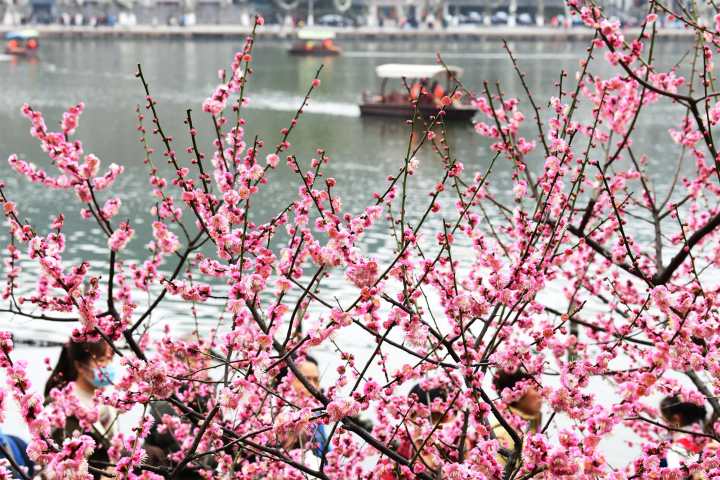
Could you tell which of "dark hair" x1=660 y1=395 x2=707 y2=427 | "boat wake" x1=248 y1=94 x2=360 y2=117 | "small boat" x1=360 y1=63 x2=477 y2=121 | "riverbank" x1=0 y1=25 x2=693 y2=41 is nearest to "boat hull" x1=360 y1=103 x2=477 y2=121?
"small boat" x1=360 y1=63 x2=477 y2=121

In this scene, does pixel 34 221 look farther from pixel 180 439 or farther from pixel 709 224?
pixel 709 224

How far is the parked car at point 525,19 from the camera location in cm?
9388

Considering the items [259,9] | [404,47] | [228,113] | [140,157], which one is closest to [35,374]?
[140,157]

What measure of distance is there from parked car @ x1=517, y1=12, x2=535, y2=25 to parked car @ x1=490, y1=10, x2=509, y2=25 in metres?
1.26

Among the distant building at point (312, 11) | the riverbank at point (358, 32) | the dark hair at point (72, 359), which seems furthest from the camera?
the distant building at point (312, 11)

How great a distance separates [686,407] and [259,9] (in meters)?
88.9

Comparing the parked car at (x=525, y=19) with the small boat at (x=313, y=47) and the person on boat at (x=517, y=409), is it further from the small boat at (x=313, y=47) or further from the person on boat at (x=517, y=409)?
the person on boat at (x=517, y=409)

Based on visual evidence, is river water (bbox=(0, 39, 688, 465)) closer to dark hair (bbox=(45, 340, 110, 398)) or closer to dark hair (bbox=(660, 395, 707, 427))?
dark hair (bbox=(660, 395, 707, 427))

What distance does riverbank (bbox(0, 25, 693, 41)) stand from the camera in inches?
3214

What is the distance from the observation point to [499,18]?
9512cm

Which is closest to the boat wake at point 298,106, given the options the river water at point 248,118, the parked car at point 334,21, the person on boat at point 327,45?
the river water at point 248,118

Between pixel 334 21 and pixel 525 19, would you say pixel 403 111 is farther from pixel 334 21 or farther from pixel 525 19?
pixel 525 19

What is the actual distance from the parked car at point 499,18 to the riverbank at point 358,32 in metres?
3.52

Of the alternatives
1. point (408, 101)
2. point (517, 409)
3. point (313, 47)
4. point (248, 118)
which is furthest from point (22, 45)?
point (517, 409)
